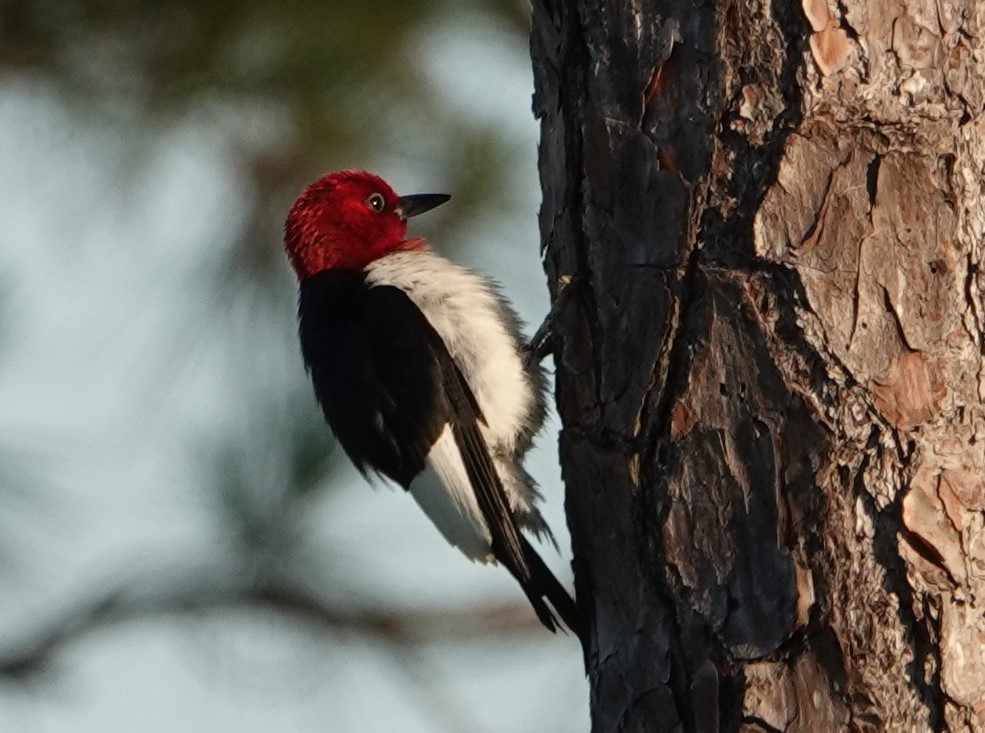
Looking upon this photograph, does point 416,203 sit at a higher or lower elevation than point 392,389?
higher

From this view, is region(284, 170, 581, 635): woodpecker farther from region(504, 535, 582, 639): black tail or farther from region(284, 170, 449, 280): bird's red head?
region(284, 170, 449, 280): bird's red head

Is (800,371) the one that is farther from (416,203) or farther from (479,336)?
(416,203)

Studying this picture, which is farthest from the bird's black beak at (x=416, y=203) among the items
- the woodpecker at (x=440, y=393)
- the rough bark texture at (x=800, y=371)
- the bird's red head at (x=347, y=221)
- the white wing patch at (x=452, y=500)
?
the rough bark texture at (x=800, y=371)

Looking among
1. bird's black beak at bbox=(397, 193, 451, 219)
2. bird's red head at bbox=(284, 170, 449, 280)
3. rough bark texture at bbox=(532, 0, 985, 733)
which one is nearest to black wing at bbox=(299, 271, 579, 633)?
bird's red head at bbox=(284, 170, 449, 280)

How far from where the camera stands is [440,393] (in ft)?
11.0

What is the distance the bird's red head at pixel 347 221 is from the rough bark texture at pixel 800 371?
173cm

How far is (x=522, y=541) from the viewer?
3143 millimetres

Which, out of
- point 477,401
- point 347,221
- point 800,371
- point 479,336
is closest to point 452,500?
point 477,401

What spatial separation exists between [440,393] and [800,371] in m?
1.55

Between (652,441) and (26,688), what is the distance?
1826 mm

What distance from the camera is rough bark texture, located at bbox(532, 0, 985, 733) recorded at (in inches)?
71.6

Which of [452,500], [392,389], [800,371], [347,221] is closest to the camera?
[800,371]

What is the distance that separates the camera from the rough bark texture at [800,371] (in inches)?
71.6

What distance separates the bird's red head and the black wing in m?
0.32
